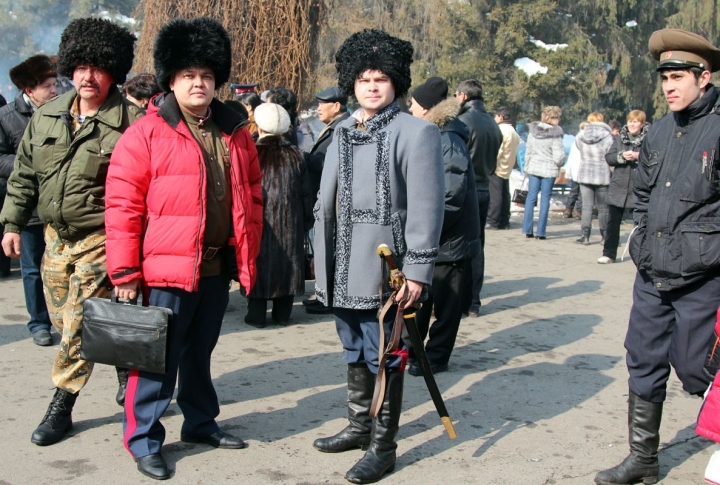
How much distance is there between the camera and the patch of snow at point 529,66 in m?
24.3

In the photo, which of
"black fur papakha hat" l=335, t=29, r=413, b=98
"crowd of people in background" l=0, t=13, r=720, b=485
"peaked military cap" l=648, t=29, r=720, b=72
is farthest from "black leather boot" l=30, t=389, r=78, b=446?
"peaked military cap" l=648, t=29, r=720, b=72

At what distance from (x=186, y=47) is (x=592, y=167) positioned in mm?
8392

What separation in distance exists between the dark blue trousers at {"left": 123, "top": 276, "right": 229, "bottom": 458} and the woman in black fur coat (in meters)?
2.35

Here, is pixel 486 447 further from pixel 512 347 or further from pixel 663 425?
pixel 512 347

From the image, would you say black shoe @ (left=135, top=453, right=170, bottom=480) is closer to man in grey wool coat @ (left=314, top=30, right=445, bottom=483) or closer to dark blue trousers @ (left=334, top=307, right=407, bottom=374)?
man in grey wool coat @ (left=314, top=30, right=445, bottom=483)

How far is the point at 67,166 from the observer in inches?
158

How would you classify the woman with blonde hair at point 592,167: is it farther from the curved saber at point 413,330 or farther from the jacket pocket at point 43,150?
the jacket pocket at point 43,150

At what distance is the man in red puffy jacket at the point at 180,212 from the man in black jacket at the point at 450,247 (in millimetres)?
1808

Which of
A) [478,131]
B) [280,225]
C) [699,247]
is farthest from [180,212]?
[478,131]

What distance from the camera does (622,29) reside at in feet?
89.0

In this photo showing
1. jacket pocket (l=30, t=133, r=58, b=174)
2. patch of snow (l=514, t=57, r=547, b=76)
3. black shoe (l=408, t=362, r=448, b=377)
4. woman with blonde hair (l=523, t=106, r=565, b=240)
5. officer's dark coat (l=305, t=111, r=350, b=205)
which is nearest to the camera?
jacket pocket (l=30, t=133, r=58, b=174)

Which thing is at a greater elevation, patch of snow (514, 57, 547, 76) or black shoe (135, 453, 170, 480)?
patch of snow (514, 57, 547, 76)

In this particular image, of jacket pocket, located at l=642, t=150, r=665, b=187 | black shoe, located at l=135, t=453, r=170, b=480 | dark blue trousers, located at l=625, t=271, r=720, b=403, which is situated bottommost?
black shoe, located at l=135, t=453, r=170, b=480

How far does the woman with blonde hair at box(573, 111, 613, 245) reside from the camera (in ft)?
36.3
